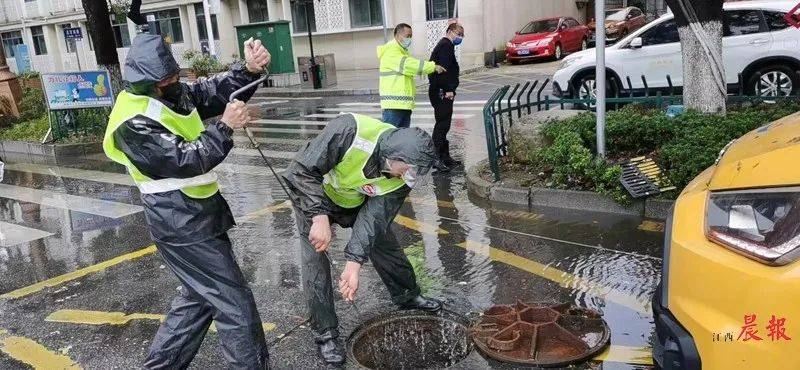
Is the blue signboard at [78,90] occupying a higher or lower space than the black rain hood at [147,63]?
lower

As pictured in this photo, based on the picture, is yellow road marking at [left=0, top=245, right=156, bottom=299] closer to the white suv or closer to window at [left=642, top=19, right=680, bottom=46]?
the white suv

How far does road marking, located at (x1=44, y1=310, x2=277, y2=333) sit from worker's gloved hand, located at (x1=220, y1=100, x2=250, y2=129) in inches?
78.1

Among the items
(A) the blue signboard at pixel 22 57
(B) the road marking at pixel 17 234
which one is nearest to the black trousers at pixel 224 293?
(B) the road marking at pixel 17 234

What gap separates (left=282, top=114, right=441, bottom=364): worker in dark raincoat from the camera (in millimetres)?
3168

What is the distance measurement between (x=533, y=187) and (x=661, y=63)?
5.58 metres

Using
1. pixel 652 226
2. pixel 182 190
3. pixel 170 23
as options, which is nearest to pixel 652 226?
pixel 652 226

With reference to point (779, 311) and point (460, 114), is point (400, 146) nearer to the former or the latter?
point (779, 311)

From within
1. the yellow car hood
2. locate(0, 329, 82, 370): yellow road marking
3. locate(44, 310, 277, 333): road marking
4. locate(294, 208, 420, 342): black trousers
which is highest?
the yellow car hood

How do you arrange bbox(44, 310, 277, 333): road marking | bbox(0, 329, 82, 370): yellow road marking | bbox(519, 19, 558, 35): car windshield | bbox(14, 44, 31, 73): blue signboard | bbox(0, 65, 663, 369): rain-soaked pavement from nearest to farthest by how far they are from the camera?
1. bbox(0, 329, 82, 370): yellow road marking
2. bbox(0, 65, 663, 369): rain-soaked pavement
3. bbox(44, 310, 277, 333): road marking
4. bbox(519, 19, 558, 35): car windshield
5. bbox(14, 44, 31, 73): blue signboard

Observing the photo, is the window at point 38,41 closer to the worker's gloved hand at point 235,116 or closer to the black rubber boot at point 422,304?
the black rubber boot at point 422,304

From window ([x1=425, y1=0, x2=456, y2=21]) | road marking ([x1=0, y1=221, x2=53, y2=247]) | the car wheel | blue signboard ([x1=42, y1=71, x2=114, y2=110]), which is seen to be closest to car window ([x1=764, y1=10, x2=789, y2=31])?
the car wheel

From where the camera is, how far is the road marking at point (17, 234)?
6.42 meters

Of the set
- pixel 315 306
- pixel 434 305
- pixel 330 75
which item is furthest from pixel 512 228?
pixel 330 75

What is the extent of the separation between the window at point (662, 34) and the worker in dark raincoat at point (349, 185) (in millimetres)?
8629
